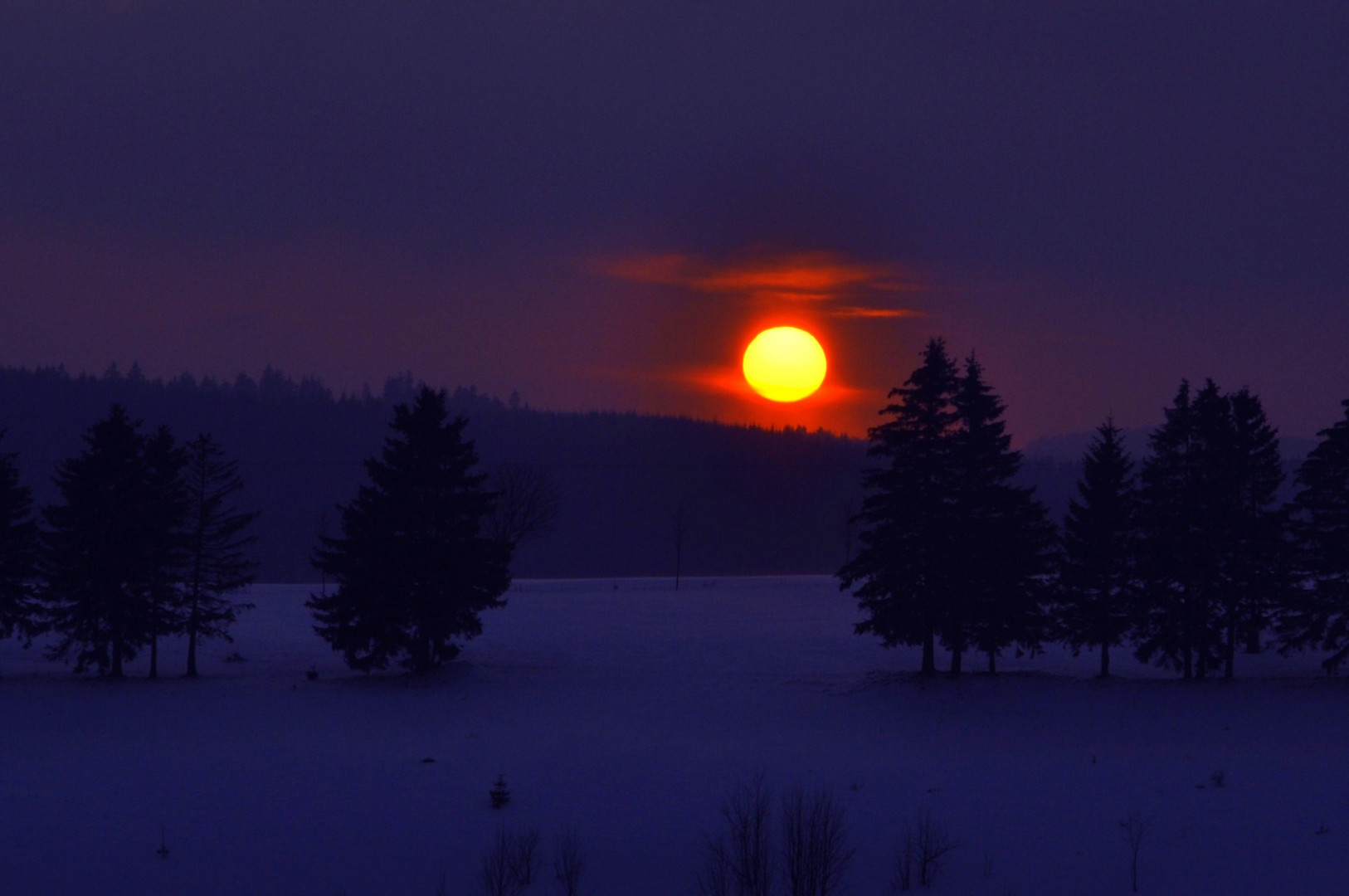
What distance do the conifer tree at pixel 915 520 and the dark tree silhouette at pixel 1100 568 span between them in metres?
4.60

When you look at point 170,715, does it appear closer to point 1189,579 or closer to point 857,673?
point 857,673

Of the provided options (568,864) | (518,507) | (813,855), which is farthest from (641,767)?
(518,507)

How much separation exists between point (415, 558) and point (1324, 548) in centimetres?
3294

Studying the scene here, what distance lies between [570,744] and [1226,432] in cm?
2660

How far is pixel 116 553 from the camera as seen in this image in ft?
128

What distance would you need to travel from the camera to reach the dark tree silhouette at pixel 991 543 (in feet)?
122

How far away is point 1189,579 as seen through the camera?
123 ft

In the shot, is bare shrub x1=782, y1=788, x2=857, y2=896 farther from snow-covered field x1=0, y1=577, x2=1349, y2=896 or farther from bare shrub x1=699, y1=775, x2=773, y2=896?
snow-covered field x1=0, y1=577, x2=1349, y2=896

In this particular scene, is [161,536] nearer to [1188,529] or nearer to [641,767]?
[641,767]

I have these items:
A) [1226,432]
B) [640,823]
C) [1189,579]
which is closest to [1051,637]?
[1189,579]

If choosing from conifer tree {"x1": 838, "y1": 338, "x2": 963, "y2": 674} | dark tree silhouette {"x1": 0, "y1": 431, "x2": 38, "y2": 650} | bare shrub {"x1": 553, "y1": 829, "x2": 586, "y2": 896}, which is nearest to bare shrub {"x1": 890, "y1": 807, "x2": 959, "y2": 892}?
bare shrub {"x1": 553, "y1": 829, "x2": 586, "y2": 896}

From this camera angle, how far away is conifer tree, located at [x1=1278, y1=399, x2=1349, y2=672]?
36219 mm

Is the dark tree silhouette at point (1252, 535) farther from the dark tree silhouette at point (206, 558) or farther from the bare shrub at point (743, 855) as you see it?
the dark tree silhouette at point (206, 558)

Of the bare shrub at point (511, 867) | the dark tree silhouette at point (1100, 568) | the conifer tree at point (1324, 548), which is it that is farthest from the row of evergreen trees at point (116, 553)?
the conifer tree at point (1324, 548)
